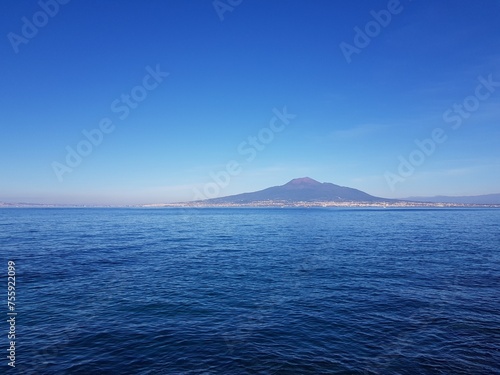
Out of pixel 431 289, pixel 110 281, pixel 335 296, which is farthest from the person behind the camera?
pixel 110 281

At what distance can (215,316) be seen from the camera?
21.6m

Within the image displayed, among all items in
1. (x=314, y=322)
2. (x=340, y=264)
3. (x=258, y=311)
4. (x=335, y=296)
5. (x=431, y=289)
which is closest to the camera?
(x=314, y=322)

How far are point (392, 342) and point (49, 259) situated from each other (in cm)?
4447

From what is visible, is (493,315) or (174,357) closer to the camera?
(174,357)

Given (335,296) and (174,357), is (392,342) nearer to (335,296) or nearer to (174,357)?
(335,296)

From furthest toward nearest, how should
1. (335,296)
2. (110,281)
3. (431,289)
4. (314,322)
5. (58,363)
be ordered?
(110,281) → (431,289) → (335,296) → (314,322) → (58,363)

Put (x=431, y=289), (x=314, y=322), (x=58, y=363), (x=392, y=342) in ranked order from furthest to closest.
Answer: (x=431, y=289)
(x=314, y=322)
(x=392, y=342)
(x=58, y=363)

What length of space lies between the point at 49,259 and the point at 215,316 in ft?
108

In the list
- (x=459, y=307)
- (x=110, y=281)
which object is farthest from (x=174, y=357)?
(x=459, y=307)

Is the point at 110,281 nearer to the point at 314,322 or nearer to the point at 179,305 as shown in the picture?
the point at 179,305

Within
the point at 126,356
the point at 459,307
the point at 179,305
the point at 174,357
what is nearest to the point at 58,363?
the point at 126,356

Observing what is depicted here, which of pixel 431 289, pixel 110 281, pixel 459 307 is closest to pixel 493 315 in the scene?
pixel 459 307

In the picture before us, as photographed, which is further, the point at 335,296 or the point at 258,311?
the point at 335,296

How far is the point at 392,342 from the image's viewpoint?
17766 mm
